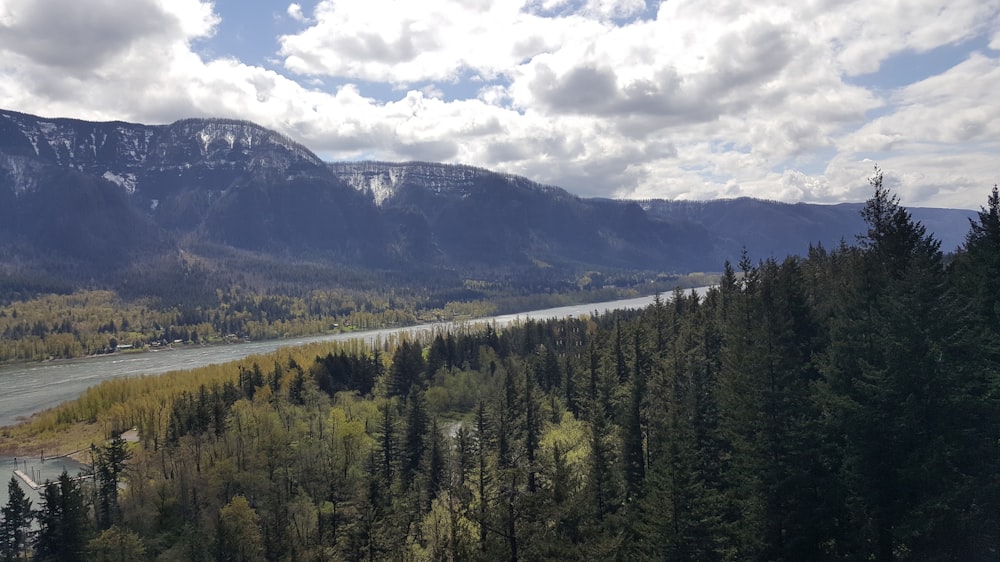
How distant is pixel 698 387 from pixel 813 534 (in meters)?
19.8

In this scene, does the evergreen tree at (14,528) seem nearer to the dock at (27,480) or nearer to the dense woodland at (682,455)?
the dense woodland at (682,455)

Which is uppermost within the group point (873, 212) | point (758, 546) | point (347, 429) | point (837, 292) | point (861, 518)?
point (873, 212)

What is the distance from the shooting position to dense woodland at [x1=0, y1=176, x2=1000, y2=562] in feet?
91.4

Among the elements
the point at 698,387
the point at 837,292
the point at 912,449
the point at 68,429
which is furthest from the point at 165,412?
the point at 912,449

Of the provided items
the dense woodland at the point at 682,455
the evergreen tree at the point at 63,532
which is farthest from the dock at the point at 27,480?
the evergreen tree at the point at 63,532

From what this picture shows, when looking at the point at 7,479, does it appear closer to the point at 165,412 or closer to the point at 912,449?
the point at 165,412

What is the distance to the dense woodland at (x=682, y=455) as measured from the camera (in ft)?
91.4

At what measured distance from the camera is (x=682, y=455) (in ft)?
114

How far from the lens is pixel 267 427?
92.2 m

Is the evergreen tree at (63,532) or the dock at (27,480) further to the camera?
the dock at (27,480)

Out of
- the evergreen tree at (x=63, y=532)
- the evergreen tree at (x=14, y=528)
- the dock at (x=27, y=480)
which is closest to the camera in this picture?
the evergreen tree at (x=63, y=532)

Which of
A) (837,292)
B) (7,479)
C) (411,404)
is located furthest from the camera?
(7,479)

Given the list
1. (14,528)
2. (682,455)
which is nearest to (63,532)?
(14,528)

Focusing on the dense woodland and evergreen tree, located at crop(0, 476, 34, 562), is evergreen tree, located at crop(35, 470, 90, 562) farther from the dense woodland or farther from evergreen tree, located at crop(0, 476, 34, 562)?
evergreen tree, located at crop(0, 476, 34, 562)
